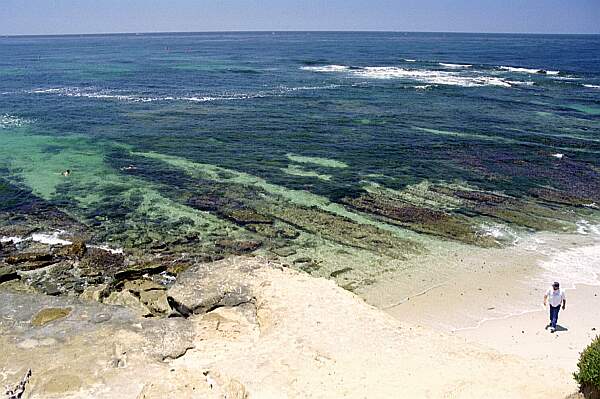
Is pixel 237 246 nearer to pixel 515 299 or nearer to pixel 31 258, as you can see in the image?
pixel 31 258

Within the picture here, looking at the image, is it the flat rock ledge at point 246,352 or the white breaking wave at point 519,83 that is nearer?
the flat rock ledge at point 246,352

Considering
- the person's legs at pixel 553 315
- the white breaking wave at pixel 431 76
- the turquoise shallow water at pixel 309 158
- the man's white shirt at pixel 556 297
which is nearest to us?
the man's white shirt at pixel 556 297

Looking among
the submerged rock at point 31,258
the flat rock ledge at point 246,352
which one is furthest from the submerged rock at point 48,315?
the submerged rock at point 31,258

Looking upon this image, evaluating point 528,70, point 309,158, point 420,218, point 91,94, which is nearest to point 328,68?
point 528,70

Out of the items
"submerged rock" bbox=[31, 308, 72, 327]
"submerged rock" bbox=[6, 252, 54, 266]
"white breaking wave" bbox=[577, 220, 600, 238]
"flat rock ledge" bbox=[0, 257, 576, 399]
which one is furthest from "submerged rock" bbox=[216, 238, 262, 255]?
"white breaking wave" bbox=[577, 220, 600, 238]

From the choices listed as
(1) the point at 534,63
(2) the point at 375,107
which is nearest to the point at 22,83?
(2) the point at 375,107

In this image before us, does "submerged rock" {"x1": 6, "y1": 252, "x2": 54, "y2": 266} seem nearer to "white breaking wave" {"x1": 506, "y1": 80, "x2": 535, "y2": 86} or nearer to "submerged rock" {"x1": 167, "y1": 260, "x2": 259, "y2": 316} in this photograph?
"submerged rock" {"x1": 167, "y1": 260, "x2": 259, "y2": 316}

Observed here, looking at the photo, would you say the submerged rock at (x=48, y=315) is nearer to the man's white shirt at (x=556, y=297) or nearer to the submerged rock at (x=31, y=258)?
the submerged rock at (x=31, y=258)

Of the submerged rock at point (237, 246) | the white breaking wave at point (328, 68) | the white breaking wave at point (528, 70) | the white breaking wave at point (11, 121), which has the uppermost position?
the white breaking wave at point (528, 70)
